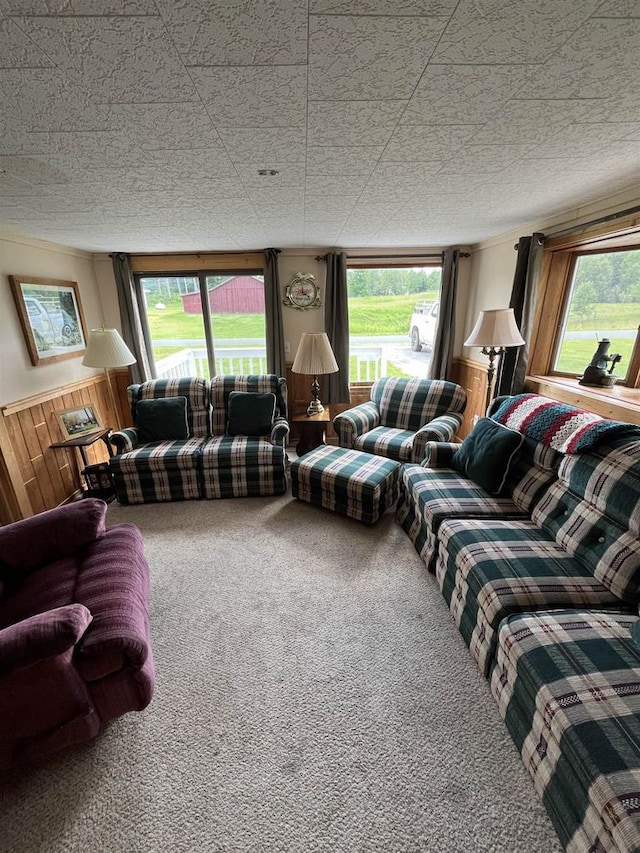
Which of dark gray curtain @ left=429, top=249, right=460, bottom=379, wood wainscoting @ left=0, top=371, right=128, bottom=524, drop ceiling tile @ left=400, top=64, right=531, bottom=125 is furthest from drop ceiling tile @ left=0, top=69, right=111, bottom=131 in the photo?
dark gray curtain @ left=429, top=249, right=460, bottom=379

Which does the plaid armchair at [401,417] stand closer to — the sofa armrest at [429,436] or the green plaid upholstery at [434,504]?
the sofa armrest at [429,436]

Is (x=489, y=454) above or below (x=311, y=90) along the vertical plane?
below

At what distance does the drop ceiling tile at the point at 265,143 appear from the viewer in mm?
1316

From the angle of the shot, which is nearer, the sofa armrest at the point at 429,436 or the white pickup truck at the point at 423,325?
the sofa armrest at the point at 429,436

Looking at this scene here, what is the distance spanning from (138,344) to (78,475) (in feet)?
5.22

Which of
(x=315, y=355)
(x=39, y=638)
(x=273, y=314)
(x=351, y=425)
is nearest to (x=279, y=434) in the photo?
(x=351, y=425)

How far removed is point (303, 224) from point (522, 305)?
193 cm

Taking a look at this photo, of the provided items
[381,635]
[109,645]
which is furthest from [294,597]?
[109,645]

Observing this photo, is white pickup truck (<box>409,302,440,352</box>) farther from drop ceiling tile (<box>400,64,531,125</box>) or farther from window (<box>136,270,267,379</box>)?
drop ceiling tile (<box>400,64,531,125</box>)

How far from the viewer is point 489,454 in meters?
2.20

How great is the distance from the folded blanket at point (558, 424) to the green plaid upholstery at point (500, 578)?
0.50 metres

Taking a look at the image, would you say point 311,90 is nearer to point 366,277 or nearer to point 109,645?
point 109,645

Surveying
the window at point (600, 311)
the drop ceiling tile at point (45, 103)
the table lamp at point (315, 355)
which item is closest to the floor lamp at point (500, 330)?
the window at point (600, 311)

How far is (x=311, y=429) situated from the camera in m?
3.48
